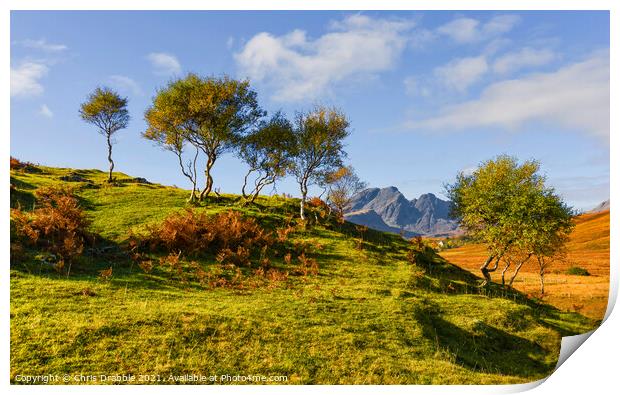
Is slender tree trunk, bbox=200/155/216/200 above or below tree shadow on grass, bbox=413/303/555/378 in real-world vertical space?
above

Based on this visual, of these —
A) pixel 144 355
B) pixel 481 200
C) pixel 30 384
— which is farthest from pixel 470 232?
pixel 30 384

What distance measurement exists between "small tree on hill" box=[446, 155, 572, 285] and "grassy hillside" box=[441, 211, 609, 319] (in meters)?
5.20

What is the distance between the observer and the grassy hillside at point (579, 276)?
34312 millimetres

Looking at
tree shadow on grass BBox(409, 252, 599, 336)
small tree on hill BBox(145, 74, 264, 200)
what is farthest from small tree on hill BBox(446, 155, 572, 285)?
small tree on hill BBox(145, 74, 264, 200)

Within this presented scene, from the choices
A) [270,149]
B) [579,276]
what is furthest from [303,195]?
[579,276]

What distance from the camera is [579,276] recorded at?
59688 mm

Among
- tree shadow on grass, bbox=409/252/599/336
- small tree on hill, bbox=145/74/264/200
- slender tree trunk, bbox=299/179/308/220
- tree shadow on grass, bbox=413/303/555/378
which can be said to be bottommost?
tree shadow on grass, bbox=413/303/555/378

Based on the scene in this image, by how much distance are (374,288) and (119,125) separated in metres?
54.9

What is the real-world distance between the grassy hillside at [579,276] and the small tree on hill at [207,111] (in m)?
35.6

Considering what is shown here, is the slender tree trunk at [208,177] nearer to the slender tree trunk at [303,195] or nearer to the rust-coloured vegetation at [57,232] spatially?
the slender tree trunk at [303,195]

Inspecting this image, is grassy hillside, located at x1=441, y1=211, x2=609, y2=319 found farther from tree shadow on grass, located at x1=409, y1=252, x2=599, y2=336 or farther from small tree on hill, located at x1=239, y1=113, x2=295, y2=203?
small tree on hill, located at x1=239, y1=113, x2=295, y2=203

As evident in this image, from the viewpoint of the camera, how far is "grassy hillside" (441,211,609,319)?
113 feet

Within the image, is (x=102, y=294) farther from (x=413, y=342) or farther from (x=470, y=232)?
(x=470, y=232)

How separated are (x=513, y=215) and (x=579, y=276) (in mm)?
35958
